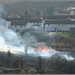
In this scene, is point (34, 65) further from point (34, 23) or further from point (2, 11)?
point (2, 11)

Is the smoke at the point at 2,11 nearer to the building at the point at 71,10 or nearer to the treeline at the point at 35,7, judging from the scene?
the treeline at the point at 35,7

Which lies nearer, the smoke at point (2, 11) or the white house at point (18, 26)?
the white house at point (18, 26)

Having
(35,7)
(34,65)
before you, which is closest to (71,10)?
(35,7)

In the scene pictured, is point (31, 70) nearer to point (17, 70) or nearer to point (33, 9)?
point (17, 70)

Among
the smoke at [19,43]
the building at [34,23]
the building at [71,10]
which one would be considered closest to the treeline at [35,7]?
the building at [71,10]

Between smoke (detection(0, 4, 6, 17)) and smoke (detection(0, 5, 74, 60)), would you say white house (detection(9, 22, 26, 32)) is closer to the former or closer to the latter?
smoke (detection(0, 5, 74, 60))

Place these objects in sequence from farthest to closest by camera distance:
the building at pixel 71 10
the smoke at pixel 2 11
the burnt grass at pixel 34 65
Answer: the smoke at pixel 2 11 < the building at pixel 71 10 < the burnt grass at pixel 34 65

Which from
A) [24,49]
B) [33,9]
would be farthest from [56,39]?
[33,9]
